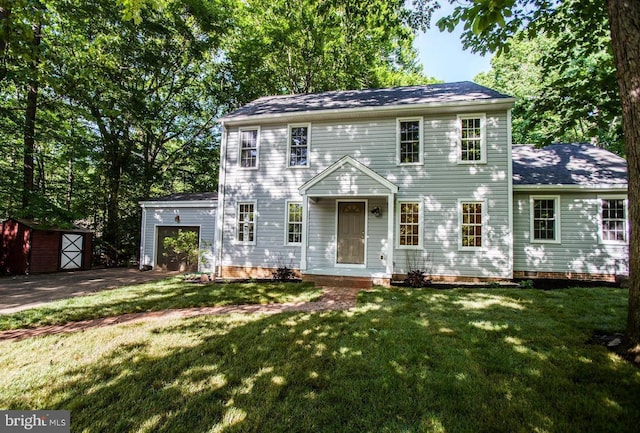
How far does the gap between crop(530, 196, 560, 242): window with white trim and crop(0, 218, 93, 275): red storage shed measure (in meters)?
18.8

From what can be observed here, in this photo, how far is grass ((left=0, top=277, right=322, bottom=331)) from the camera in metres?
5.66

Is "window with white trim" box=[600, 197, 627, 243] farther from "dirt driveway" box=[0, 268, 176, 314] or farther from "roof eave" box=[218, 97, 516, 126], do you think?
"dirt driveway" box=[0, 268, 176, 314]

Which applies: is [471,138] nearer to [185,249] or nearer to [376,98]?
[376,98]

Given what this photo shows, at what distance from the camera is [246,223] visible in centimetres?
1112

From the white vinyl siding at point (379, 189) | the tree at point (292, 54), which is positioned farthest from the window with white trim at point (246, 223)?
the tree at point (292, 54)

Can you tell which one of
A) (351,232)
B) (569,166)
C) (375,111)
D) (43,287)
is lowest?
(43,287)

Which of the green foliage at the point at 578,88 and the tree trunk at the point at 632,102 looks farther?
the green foliage at the point at 578,88

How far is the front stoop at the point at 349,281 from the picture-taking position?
27.5 ft

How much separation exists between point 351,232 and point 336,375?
7.10 metres

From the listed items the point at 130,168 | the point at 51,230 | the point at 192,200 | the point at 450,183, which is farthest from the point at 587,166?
the point at 130,168

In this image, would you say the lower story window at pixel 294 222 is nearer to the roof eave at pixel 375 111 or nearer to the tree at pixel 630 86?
the roof eave at pixel 375 111

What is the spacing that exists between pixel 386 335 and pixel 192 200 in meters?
11.9

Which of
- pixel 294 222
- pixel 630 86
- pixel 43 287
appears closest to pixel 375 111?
pixel 294 222

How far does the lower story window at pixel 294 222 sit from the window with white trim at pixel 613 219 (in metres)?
9.86
